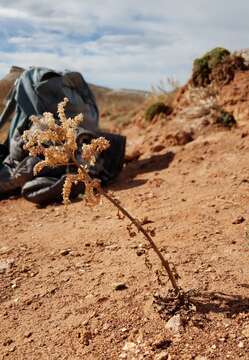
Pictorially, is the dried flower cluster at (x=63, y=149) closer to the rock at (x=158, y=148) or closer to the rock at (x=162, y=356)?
the rock at (x=162, y=356)

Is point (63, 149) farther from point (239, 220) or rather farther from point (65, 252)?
point (239, 220)

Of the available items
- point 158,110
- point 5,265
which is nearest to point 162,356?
point 5,265

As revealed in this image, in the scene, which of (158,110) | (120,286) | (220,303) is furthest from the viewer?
(158,110)

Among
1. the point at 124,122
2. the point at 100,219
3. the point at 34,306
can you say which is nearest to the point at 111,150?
the point at 100,219

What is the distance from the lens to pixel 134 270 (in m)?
3.22

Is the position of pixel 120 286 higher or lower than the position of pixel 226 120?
lower

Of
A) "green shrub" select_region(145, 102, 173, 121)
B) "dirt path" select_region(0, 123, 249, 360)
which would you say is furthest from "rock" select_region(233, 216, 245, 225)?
"green shrub" select_region(145, 102, 173, 121)

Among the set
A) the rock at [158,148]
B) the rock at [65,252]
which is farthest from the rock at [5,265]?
the rock at [158,148]

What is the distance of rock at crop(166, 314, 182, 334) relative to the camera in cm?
252

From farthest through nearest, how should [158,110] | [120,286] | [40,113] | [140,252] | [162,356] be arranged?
[158,110], [40,113], [140,252], [120,286], [162,356]

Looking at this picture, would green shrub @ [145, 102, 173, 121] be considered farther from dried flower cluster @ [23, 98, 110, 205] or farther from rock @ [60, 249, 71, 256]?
dried flower cluster @ [23, 98, 110, 205]

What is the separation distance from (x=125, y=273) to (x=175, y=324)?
0.72 meters

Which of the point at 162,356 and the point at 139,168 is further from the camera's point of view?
the point at 139,168

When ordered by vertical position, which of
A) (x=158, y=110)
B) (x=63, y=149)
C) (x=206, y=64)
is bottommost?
(x=158, y=110)
